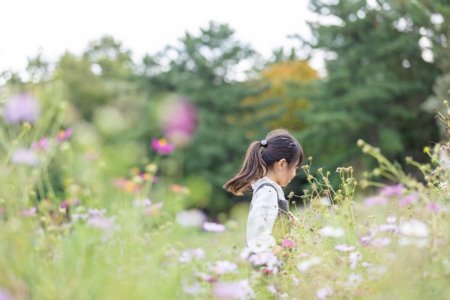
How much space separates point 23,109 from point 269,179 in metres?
1.65

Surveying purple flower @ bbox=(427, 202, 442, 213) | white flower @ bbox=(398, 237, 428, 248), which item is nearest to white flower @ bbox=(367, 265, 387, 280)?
white flower @ bbox=(398, 237, 428, 248)

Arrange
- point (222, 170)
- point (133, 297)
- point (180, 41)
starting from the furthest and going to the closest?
point (180, 41), point (222, 170), point (133, 297)

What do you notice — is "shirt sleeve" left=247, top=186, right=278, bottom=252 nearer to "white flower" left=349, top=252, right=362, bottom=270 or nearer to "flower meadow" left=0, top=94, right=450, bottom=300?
"flower meadow" left=0, top=94, right=450, bottom=300

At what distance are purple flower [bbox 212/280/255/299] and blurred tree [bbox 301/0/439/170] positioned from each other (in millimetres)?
18053

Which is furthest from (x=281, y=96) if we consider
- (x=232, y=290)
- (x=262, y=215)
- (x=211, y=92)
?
(x=232, y=290)

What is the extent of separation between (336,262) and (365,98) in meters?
18.2

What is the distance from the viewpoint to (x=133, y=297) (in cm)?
220

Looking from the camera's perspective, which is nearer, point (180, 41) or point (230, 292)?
point (230, 292)

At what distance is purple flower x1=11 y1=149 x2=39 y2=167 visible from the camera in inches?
102

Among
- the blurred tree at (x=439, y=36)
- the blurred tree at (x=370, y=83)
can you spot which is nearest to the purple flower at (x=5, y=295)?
the blurred tree at (x=439, y=36)

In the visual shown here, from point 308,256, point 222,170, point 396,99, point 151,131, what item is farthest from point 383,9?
point 308,256

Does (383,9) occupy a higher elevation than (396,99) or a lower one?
higher

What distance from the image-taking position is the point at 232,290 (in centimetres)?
241

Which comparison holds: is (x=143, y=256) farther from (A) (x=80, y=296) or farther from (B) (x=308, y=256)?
(B) (x=308, y=256)
